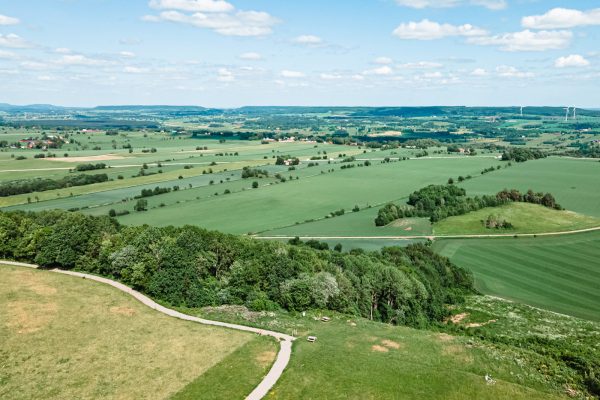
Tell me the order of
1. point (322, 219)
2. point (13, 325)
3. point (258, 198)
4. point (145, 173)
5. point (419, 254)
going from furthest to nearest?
point (145, 173) → point (258, 198) → point (322, 219) → point (419, 254) → point (13, 325)

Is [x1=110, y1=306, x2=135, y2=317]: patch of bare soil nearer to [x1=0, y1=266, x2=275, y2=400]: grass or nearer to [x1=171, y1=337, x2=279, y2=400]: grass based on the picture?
[x1=0, y1=266, x2=275, y2=400]: grass

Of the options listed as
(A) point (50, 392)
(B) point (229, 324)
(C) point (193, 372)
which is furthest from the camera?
(B) point (229, 324)

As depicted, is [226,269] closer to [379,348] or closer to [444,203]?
[379,348]

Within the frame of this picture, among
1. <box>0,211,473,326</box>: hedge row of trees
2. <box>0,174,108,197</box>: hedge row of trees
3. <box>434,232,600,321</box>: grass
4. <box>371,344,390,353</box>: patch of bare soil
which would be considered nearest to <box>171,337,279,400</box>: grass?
<box>371,344,390,353</box>: patch of bare soil

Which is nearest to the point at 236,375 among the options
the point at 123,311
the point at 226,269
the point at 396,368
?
the point at 396,368

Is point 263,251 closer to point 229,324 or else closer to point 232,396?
point 229,324

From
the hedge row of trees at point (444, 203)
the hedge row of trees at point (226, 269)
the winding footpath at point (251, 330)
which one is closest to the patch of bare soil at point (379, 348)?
the winding footpath at point (251, 330)

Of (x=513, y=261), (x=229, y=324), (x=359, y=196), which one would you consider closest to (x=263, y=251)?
(x=229, y=324)
